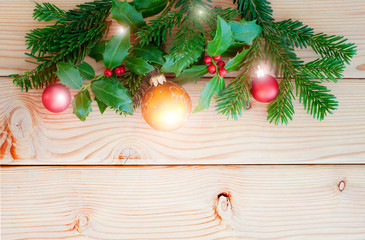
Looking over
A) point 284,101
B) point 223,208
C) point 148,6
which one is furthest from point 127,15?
point 223,208

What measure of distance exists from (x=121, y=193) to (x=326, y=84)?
56cm

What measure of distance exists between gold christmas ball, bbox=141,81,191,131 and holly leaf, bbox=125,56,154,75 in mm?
37

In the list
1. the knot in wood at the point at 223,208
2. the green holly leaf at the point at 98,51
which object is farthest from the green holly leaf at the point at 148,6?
the knot in wood at the point at 223,208

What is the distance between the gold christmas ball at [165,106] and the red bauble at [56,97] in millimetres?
172

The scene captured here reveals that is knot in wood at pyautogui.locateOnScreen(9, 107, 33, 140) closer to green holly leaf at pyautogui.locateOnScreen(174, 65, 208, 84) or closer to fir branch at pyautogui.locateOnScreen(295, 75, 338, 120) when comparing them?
green holly leaf at pyautogui.locateOnScreen(174, 65, 208, 84)

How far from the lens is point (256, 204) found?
0.74 metres

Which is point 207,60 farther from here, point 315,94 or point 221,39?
point 315,94

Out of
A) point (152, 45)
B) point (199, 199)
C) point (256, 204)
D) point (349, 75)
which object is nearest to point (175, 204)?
point (199, 199)

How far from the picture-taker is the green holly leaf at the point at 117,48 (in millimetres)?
582

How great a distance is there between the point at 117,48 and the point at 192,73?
159 millimetres

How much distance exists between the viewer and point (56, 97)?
63 centimetres

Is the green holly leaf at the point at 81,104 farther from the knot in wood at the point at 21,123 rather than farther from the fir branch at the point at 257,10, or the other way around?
the fir branch at the point at 257,10

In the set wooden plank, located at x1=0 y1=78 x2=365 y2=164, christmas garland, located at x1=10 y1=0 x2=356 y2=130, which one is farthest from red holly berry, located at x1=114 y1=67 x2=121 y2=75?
wooden plank, located at x1=0 y1=78 x2=365 y2=164

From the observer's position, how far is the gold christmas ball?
59cm
